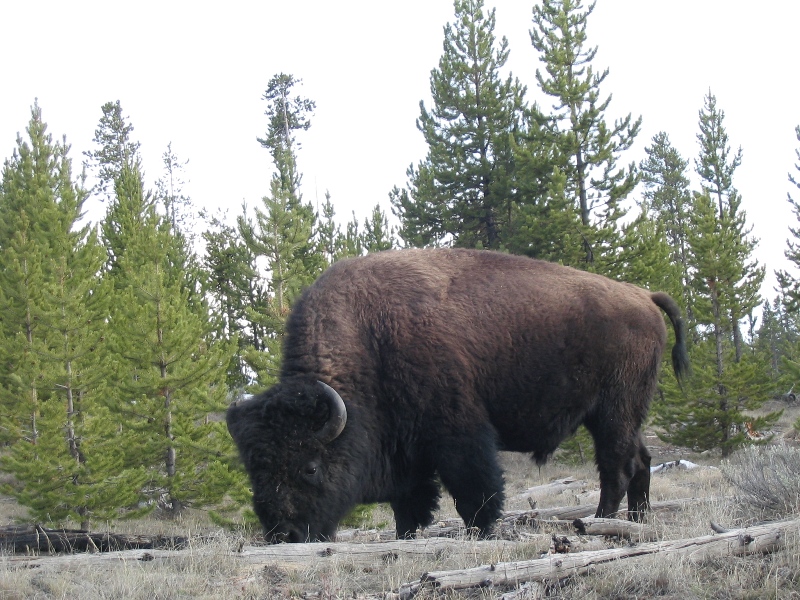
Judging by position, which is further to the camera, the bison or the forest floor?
the bison

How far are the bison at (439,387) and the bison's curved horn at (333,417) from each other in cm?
2

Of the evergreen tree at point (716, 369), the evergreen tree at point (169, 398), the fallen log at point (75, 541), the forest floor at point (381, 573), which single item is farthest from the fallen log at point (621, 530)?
the evergreen tree at point (716, 369)

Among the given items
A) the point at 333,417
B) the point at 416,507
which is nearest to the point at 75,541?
the point at 333,417

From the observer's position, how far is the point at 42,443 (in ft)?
45.0

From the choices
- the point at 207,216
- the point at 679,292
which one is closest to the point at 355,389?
the point at 679,292

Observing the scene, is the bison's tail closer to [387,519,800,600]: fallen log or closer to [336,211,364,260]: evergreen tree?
[387,519,800,600]: fallen log

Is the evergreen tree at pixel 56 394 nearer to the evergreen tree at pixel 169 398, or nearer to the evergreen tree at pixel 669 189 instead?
the evergreen tree at pixel 169 398

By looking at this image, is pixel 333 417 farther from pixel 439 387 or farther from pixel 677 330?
pixel 677 330

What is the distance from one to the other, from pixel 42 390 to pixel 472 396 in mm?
11202

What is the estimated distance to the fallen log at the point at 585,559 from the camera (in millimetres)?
3812

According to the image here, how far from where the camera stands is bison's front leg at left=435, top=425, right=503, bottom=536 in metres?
6.50

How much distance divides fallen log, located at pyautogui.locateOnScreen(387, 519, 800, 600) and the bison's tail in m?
4.05

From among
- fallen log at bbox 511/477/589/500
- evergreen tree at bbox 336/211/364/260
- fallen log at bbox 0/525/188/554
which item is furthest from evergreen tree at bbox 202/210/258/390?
fallen log at bbox 0/525/188/554

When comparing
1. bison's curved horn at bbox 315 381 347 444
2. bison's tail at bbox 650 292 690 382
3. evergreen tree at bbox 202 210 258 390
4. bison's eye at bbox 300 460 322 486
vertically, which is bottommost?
bison's eye at bbox 300 460 322 486
